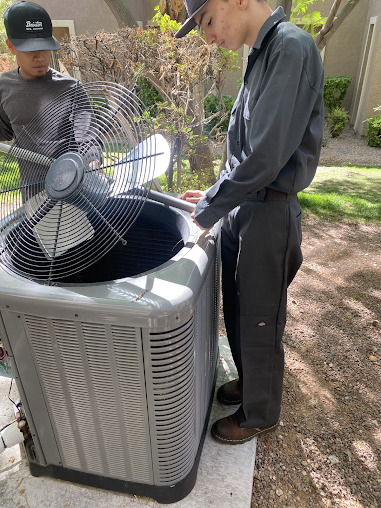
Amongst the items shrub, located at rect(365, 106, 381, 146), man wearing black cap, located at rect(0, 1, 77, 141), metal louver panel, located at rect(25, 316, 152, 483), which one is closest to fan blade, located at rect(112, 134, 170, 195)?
metal louver panel, located at rect(25, 316, 152, 483)

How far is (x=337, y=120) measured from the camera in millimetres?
9922

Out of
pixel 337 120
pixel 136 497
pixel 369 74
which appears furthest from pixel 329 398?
pixel 369 74

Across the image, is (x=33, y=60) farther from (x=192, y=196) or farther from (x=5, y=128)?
(x=192, y=196)

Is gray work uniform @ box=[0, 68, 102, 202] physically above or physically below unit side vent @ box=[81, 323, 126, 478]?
above

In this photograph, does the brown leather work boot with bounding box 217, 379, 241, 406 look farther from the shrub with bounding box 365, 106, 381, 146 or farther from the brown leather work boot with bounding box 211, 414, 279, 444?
the shrub with bounding box 365, 106, 381, 146

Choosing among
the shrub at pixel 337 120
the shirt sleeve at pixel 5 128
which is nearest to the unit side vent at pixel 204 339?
the shirt sleeve at pixel 5 128

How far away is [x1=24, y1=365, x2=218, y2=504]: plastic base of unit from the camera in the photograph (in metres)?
1.59

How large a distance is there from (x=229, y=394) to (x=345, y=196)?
14.6 feet

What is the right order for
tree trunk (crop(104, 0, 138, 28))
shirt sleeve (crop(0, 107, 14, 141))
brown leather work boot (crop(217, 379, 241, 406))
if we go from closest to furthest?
brown leather work boot (crop(217, 379, 241, 406)) → shirt sleeve (crop(0, 107, 14, 141)) → tree trunk (crop(104, 0, 138, 28))

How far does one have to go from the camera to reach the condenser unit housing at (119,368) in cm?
122

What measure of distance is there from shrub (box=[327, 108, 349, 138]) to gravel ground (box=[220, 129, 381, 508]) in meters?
7.02

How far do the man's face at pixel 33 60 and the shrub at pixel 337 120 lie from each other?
9.26 meters

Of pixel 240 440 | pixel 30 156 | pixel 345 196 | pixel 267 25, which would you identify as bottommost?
pixel 345 196

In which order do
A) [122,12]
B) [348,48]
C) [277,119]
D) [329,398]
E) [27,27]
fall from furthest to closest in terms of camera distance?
1. [348,48]
2. [122,12]
3. [329,398]
4. [27,27]
5. [277,119]
